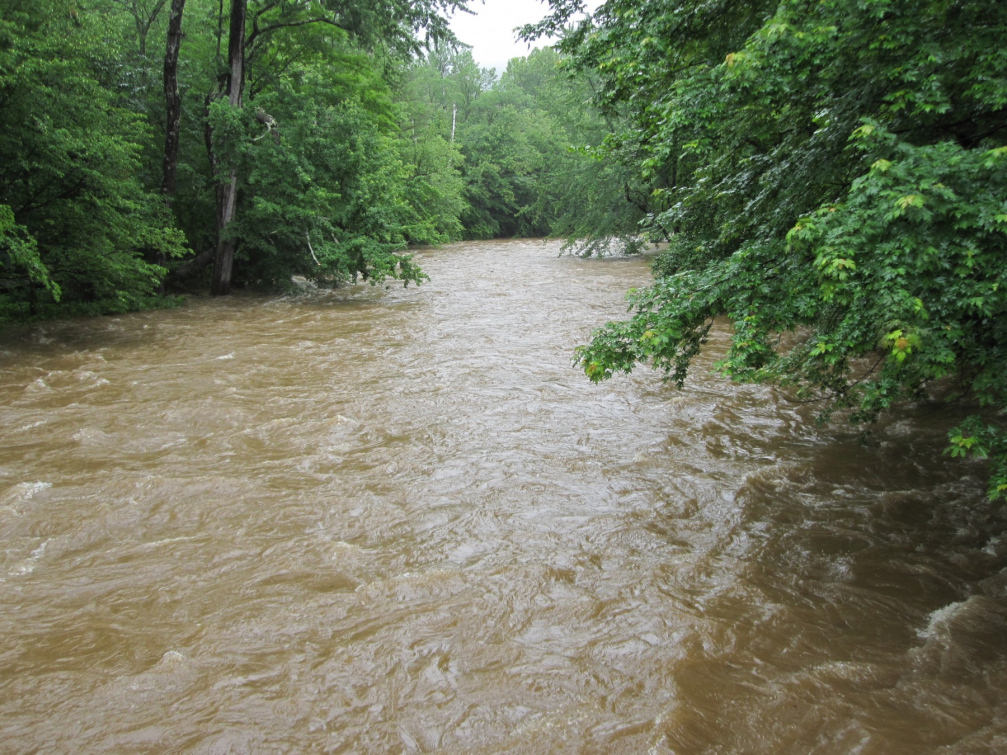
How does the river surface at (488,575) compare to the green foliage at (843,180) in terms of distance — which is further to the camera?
the river surface at (488,575)

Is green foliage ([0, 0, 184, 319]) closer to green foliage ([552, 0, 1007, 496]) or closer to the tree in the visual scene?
the tree

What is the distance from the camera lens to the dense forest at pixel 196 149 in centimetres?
1076

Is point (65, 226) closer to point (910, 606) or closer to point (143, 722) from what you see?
point (143, 722)

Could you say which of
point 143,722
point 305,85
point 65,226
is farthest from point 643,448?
point 305,85

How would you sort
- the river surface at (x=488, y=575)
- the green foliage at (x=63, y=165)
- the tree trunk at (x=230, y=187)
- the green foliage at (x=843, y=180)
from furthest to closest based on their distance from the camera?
the tree trunk at (x=230, y=187)
the green foliage at (x=63, y=165)
the river surface at (x=488, y=575)
the green foliage at (x=843, y=180)

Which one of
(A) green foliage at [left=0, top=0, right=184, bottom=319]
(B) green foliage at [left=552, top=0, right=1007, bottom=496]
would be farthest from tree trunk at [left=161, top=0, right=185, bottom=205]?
(B) green foliage at [left=552, top=0, right=1007, bottom=496]

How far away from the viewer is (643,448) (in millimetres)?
7188

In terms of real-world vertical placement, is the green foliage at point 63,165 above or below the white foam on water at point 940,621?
above

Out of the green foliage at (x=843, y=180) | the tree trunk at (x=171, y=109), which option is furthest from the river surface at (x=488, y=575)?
the tree trunk at (x=171, y=109)

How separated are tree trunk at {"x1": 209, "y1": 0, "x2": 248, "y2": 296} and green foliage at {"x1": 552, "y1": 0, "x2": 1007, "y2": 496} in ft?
40.0

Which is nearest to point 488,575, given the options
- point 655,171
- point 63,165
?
point 655,171

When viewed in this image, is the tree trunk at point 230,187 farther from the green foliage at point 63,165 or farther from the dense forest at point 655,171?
the green foliage at point 63,165

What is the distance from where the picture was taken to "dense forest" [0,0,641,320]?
1076cm

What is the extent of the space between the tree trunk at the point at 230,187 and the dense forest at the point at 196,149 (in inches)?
1.8
